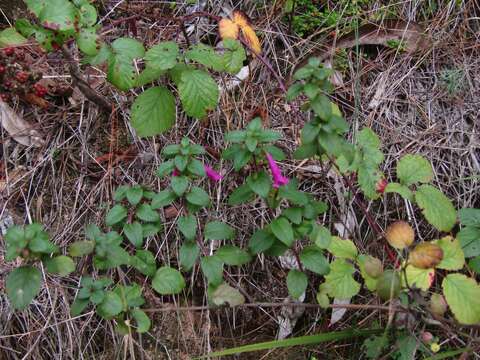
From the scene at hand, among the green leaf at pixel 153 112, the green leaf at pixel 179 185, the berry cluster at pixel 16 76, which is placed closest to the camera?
the green leaf at pixel 179 185

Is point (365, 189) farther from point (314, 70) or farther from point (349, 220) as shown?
point (314, 70)

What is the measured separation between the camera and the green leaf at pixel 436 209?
73.2 inches

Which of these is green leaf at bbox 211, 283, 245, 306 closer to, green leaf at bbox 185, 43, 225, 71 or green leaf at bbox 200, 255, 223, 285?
green leaf at bbox 200, 255, 223, 285

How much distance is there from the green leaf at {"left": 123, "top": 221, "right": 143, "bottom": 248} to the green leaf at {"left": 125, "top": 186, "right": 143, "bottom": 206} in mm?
68

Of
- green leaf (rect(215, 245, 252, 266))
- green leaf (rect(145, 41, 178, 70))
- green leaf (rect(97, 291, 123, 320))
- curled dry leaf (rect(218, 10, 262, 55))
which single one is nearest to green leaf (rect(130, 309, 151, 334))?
green leaf (rect(97, 291, 123, 320))

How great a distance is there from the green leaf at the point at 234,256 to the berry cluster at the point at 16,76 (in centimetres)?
99

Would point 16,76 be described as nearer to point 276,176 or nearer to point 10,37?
point 10,37

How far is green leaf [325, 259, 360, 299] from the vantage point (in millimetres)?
1794

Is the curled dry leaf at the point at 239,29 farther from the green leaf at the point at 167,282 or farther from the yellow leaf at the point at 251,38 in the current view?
the green leaf at the point at 167,282

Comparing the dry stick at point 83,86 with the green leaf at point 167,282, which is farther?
the dry stick at point 83,86

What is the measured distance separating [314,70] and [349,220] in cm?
74

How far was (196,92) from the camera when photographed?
189 cm

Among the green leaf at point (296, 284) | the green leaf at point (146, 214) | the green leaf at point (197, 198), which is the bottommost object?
the green leaf at point (296, 284)

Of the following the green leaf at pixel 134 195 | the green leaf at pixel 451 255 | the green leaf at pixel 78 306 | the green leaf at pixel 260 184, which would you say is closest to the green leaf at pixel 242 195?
the green leaf at pixel 260 184
